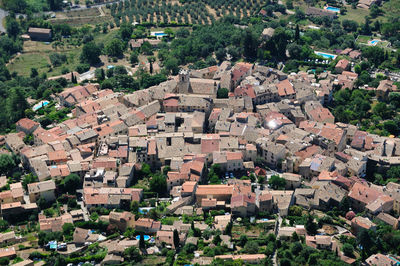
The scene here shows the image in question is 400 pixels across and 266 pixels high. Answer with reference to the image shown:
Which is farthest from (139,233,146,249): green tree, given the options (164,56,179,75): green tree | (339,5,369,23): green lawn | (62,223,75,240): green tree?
(339,5,369,23): green lawn

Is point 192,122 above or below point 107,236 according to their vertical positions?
above

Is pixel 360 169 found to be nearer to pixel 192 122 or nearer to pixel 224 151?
pixel 224 151

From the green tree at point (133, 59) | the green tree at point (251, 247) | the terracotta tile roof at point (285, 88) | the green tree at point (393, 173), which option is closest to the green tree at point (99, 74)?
the green tree at point (133, 59)

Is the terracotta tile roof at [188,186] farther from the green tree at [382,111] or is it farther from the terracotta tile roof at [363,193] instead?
the green tree at [382,111]

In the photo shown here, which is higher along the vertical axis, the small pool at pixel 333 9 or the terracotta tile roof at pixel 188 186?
the small pool at pixel 333 9

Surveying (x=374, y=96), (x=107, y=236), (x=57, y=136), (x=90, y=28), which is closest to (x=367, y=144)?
(x=374, y=96)

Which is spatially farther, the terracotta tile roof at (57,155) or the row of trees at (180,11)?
the row of trees at (180,11)
